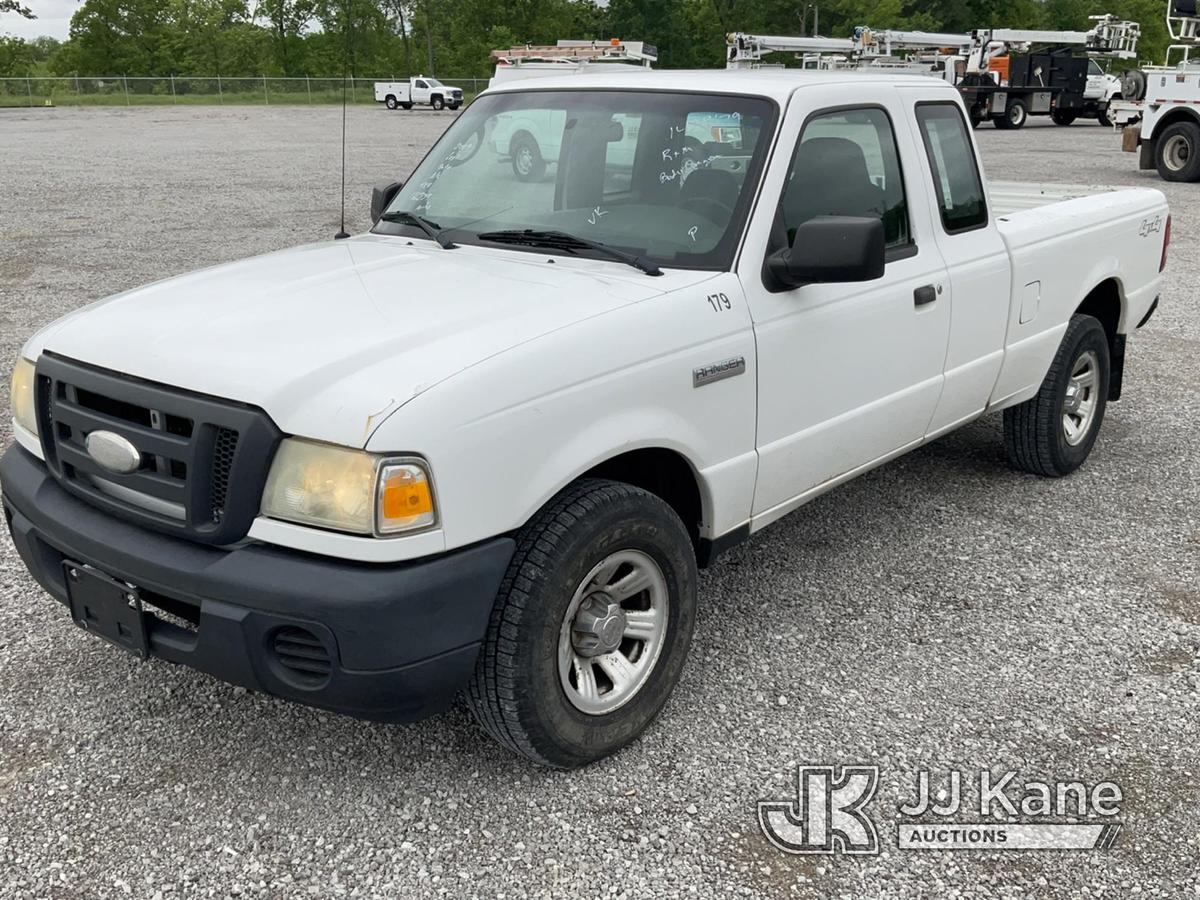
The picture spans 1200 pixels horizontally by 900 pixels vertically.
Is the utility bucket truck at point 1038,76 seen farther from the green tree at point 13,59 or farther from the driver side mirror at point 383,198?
the green tree at point 13,59

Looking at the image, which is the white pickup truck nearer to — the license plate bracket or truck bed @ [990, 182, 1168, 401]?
the license plate bracket

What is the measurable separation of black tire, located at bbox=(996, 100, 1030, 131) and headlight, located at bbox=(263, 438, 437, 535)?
34.7m

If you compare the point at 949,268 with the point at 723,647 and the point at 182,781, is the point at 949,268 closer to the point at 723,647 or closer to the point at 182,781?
the point at 723,647

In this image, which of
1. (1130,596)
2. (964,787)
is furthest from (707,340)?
(1130,596)

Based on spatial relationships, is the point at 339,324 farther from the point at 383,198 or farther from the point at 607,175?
the point at 383,198

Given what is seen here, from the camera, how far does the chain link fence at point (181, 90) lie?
5275 centimetres

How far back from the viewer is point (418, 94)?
50500 millimetres

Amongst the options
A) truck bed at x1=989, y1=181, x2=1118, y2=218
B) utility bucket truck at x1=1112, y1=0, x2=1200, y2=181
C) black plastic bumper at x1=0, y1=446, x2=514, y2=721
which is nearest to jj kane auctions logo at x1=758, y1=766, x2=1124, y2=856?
black plastic bumper at x1=0, y1=446, x2=514, y2=721

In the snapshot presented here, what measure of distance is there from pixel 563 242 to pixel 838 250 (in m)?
0.89

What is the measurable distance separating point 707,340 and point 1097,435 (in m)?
3.63

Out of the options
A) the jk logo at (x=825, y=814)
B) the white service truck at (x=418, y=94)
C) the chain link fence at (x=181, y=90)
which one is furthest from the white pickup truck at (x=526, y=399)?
the chain link fence at (x=181, y=90)

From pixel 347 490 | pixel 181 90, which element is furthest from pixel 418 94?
pixel 347 490

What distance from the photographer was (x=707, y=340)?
10.9 feet

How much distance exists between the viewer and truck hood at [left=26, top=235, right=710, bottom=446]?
2.67 meters
